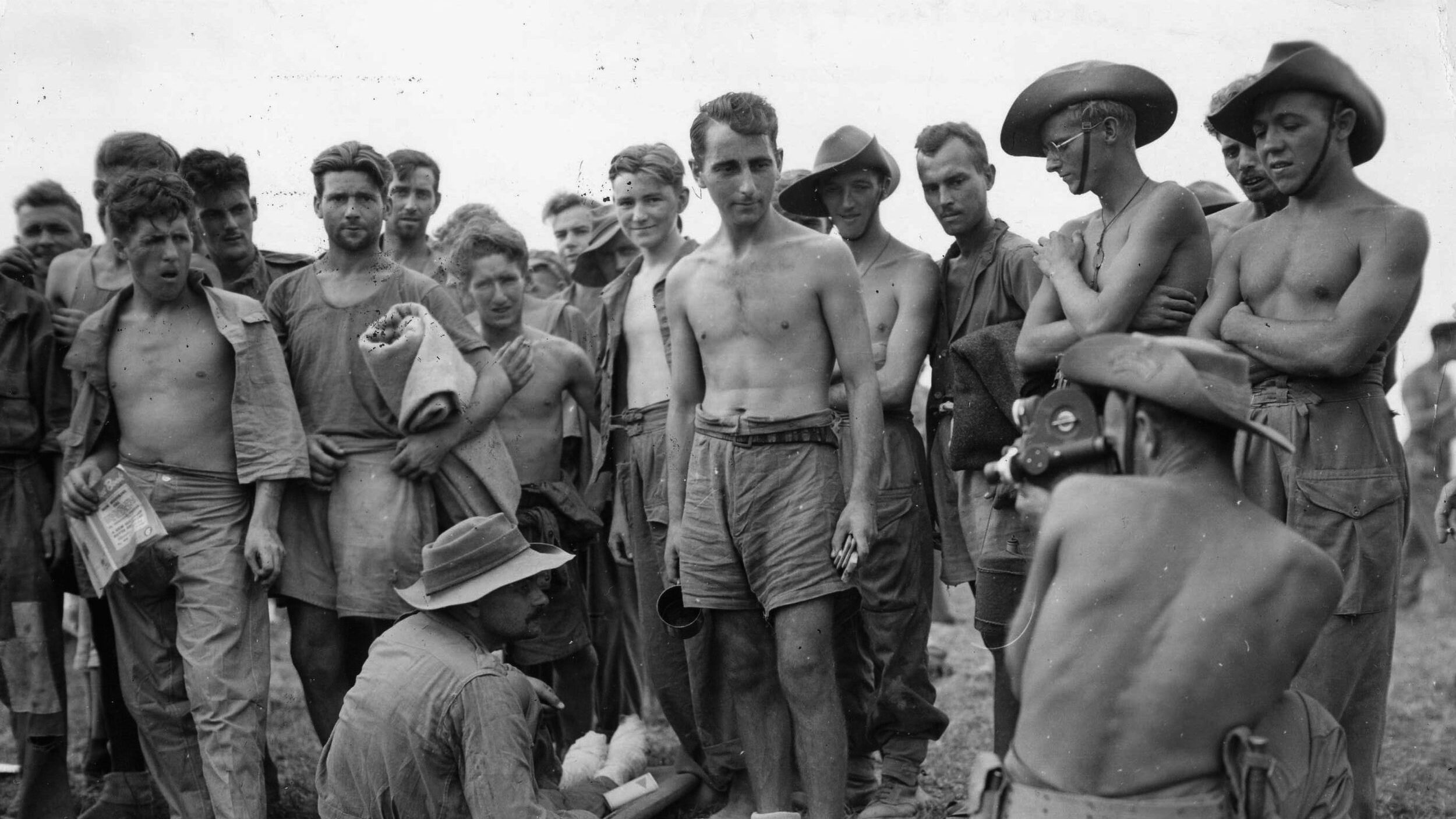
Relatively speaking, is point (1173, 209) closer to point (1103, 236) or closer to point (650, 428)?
point (1103, 236)

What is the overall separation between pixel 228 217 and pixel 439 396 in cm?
153

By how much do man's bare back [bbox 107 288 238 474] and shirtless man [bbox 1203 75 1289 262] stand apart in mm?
3678

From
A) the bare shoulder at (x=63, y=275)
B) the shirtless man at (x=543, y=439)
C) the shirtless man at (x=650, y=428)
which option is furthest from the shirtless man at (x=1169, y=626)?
the bare shoulder at (x=63, y=275)

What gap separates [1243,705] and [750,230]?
104 inches

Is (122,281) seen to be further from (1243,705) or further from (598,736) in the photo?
(1243,705)

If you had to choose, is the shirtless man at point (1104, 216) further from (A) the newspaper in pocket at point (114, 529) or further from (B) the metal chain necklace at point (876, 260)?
(A) the newspaper in pocket at point (114, 529)

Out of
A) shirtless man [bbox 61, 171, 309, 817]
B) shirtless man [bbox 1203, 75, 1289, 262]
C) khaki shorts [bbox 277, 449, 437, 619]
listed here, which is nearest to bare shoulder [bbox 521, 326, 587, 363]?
khaki shorts [bbox 277, 449, 437, 619]

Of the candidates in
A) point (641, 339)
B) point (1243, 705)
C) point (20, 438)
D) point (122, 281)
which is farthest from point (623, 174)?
point (1243, 705)

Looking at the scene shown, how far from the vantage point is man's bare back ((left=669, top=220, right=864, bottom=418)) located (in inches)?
199

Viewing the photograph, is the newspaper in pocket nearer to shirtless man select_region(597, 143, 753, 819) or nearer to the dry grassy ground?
the dry grassy ground

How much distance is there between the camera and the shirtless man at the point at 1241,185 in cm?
555

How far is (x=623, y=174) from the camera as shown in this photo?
266 inches

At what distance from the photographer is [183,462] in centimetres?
566

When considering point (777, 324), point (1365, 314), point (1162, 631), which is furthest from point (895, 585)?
point (1162, 631)
